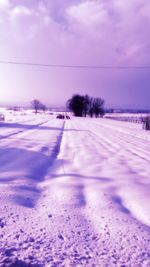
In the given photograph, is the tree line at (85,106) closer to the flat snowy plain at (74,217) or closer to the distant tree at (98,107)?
the distant tree at (98,107)

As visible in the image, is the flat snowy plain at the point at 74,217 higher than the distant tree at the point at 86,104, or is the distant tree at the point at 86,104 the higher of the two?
the distant tree at the point at 86,104

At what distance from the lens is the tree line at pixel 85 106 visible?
323 ft

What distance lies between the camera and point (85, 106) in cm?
10144

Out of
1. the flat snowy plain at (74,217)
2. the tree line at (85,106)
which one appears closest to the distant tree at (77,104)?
the tree line at (85,106)

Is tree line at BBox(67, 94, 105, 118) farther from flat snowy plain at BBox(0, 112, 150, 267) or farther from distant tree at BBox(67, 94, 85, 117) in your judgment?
flat snowy plain at BBox(0, 112, 150, 267)

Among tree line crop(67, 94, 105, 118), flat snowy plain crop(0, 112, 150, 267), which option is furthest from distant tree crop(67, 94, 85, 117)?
flat snowy plain crop(0, 112, 150, 267)

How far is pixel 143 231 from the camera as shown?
2918mm

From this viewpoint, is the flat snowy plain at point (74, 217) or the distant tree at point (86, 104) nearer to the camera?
the flat snowy plain at point (74, 217)

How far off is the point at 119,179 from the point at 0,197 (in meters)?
2.58

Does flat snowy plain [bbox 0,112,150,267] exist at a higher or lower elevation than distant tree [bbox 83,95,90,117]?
lower

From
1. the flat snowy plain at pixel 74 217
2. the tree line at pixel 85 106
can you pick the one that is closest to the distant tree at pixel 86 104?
the tree line at pixel 85 106

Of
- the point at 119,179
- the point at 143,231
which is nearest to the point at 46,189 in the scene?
the point at 119,179

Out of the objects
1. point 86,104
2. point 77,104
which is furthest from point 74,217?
point 86,104

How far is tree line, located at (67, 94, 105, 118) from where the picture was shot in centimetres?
9831
